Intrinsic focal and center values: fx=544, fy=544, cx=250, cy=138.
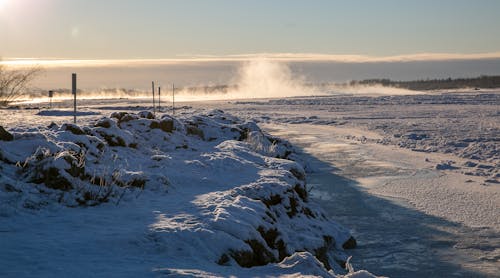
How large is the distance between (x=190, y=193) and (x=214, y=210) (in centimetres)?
124

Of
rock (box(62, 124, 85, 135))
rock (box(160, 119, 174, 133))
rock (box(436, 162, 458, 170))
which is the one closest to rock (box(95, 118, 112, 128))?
rock (box(62, 124, 85, 135))

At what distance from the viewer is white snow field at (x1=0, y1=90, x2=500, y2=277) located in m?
5.21

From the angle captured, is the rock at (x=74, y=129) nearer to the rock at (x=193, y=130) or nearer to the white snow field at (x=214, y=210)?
the white snow field at (x=214, y=210)

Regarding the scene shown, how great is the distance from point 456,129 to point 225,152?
1778 centimetres

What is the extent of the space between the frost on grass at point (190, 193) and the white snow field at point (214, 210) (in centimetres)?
2

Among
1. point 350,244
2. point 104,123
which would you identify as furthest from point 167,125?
point 350,244

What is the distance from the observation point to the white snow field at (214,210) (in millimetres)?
5208

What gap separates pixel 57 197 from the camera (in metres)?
6.80

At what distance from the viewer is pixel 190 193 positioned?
25.8ft

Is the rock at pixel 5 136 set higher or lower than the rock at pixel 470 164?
higher

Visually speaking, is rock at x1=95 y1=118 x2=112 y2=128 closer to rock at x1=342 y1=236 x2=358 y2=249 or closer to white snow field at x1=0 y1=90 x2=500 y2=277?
white snow field at x1=0 y1=90 x2=500 y2=277

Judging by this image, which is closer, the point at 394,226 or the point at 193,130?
the point at 394,226

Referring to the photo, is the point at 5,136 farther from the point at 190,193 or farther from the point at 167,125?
the point at 167,125

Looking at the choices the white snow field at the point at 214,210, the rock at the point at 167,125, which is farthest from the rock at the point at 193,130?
the rock at the point at 167,125
